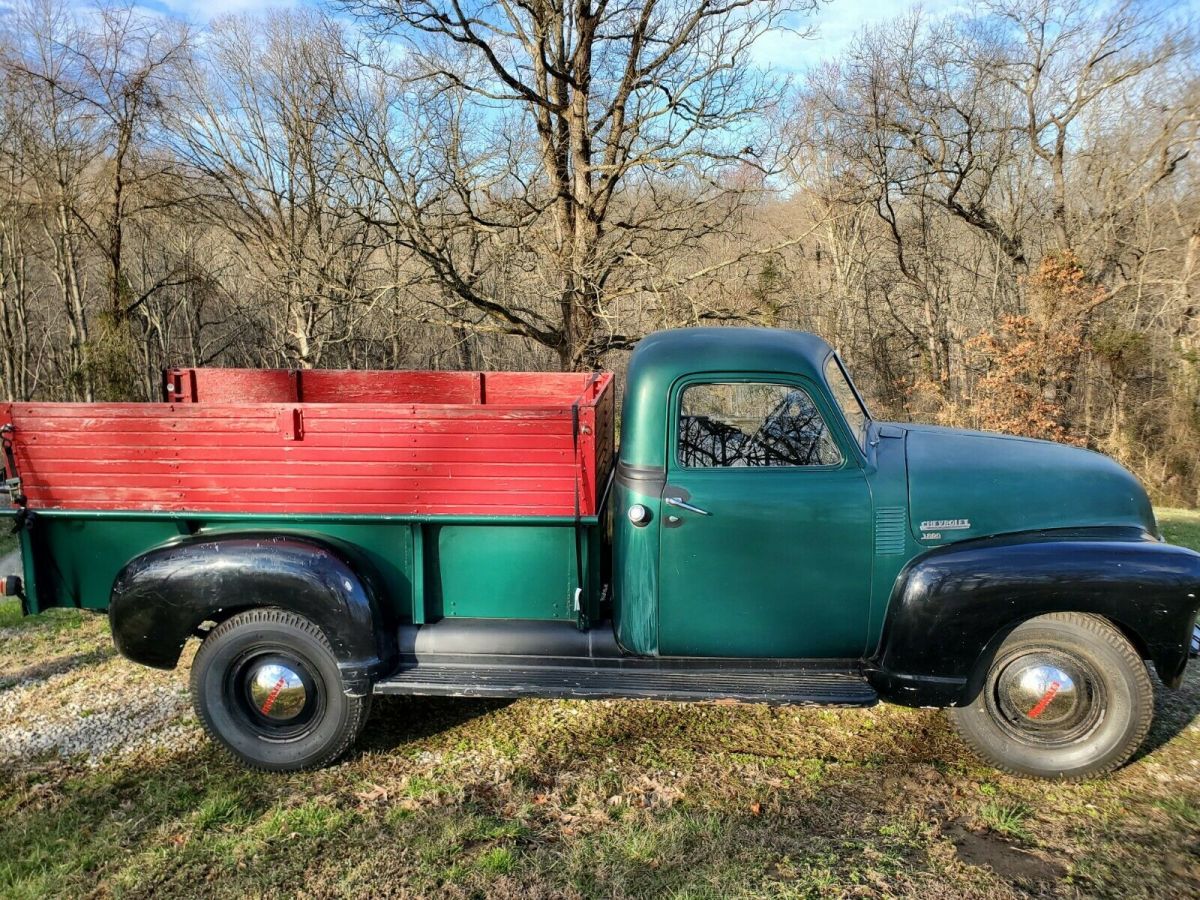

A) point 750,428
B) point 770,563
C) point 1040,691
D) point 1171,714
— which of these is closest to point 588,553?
point 770,563

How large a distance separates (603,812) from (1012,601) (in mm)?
1853

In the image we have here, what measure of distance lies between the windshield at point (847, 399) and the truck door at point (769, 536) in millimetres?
125

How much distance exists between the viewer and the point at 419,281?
11.5 m

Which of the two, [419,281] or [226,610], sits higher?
[419,281]

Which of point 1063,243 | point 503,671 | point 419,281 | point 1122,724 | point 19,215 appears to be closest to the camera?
point 1122,724

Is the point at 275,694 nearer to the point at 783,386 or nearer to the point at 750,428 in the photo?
the point at 750,428

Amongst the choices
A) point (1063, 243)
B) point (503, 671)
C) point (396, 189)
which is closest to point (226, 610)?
point (503, 671)

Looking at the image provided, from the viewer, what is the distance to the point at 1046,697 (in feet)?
10.3

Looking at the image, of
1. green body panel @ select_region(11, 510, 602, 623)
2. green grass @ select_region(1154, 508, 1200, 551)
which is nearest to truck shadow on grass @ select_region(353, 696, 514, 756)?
green body panel @ select_region(11, 510, 602, 623)

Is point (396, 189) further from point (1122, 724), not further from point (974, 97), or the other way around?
point (974, 97)

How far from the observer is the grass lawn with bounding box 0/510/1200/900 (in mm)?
2592

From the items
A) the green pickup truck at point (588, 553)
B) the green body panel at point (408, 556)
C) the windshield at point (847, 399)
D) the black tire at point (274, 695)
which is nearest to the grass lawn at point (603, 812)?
the black tire at point (274, 695)

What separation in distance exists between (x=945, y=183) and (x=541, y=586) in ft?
60.4

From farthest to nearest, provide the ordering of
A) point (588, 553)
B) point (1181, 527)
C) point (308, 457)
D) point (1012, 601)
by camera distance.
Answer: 1. point (1181, 527)
2. point (588, 553)
3. point (308, 457)
4. point (1012, 601)
